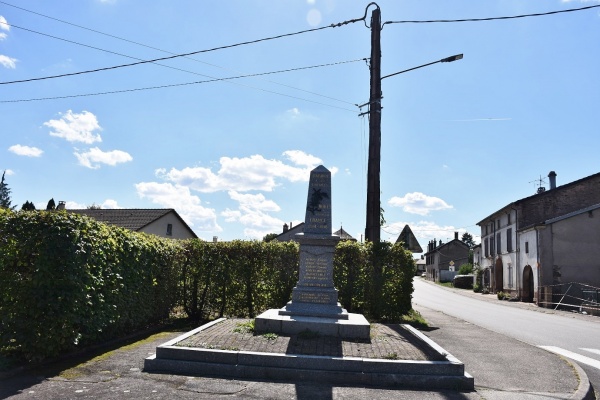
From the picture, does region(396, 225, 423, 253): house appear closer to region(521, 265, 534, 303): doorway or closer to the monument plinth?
the monument plinth

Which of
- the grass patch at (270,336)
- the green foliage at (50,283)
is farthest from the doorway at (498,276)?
the green foliage at (50,283)

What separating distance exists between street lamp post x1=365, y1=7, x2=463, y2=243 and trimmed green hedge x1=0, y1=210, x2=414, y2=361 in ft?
2.50

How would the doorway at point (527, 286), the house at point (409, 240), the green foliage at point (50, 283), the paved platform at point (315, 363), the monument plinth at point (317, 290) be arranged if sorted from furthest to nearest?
the doorway at point (527, 286)
the house at point (409, 240)
the monument plinth at point (317, 290)
the green foliage at point (50, 283)
the paved platform at point (315, 363)

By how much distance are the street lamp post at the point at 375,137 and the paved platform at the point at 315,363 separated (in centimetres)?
585

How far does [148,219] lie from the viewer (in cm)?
3516

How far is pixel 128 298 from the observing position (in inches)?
391

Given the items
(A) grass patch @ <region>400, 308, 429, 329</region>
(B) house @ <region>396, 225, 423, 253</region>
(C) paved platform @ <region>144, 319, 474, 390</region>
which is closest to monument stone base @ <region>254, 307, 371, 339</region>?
(C) paved platform @ <region>144, 319, 474, 390</region>

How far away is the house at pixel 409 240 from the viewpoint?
14.8 metres

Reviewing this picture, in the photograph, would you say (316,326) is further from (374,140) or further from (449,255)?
(449,255)

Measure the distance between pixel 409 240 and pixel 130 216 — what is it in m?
27.0

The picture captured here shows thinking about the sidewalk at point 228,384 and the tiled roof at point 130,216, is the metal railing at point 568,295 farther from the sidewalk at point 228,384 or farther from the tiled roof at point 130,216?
the tiled roof at point 130,216

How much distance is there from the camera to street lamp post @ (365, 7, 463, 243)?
13.5m

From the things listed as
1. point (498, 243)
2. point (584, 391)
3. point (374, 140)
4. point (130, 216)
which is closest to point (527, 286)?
point (498, 243)

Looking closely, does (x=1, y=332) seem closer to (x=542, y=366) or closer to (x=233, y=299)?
(x=233, y=299)
